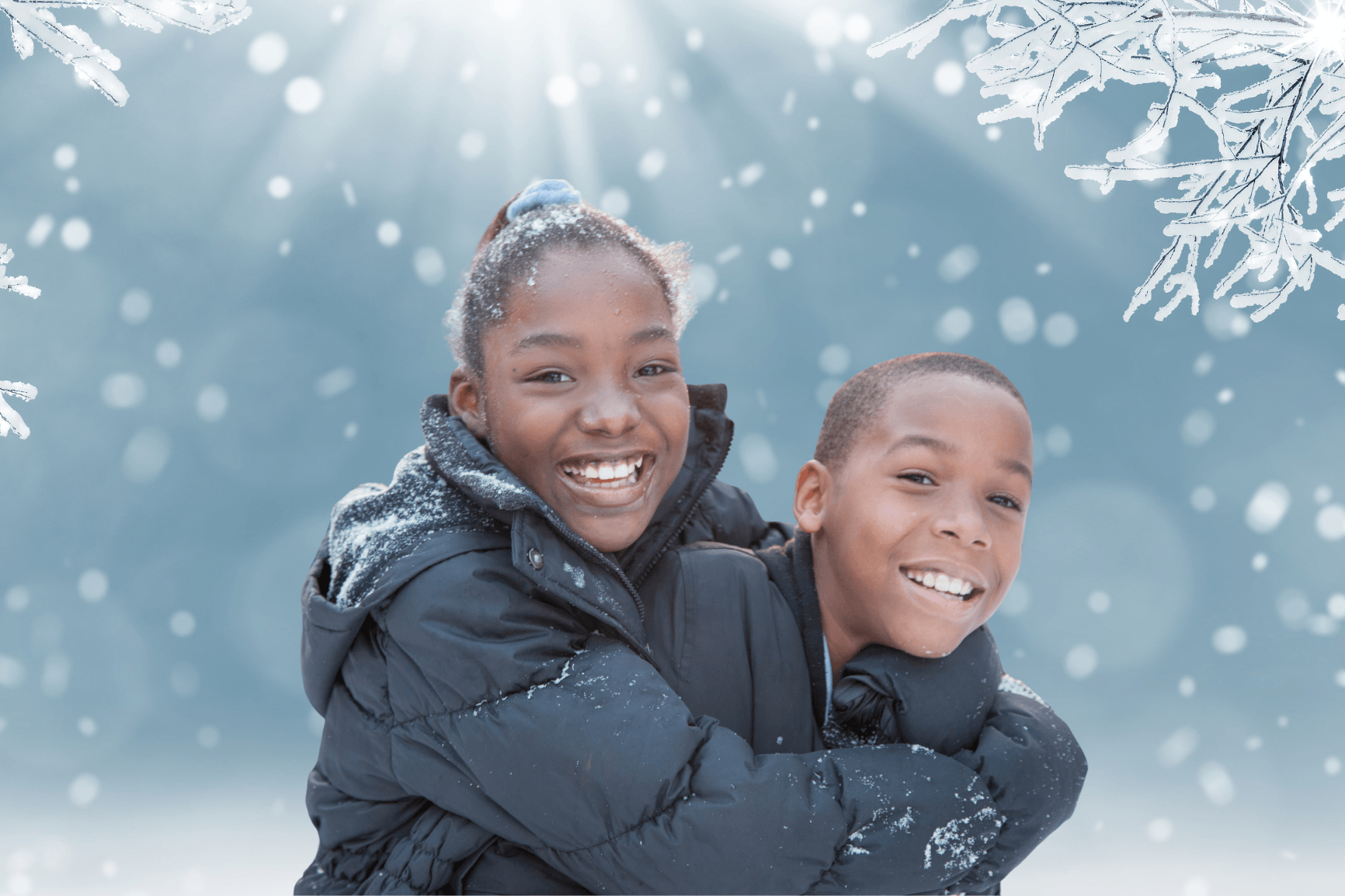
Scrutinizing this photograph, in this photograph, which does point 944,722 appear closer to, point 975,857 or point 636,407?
point 975,857

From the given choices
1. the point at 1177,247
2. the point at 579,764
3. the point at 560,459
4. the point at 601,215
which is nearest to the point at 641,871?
the point at 579,764

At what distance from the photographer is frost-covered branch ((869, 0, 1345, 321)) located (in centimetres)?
202

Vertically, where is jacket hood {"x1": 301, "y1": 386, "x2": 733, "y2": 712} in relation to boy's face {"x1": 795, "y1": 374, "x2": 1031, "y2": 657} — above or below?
below

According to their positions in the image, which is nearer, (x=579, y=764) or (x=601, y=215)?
(x=579, y=764)

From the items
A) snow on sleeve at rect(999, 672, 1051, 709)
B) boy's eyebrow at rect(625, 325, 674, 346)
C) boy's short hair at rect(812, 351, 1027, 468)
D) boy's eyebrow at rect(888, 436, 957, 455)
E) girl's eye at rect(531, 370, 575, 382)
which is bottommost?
snow on sleeve at rect(999, 672, 1051, 709)

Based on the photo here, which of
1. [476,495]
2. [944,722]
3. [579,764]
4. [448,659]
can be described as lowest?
[579,764]

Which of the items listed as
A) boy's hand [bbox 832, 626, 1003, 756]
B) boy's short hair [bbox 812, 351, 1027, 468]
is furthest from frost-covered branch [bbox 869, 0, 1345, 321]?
boy's hand [bbox 832, 626, 1003, 756]

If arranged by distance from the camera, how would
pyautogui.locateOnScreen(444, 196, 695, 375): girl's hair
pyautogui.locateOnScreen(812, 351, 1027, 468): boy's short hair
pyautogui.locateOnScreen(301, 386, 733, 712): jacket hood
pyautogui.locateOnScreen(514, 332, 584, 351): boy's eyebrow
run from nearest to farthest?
pyautogui.locateOnScreen(301, 386, 733, 712): jacket hood, pyautogui.locateOnScreen(514, 332, 584, 351): boy's eyebrow, pyautogui.locateOnScreen(444, 196, 695, 375): girl's hair, pyautogui.locateOnScreen(812, 351, 1027, 468): boy's short hair

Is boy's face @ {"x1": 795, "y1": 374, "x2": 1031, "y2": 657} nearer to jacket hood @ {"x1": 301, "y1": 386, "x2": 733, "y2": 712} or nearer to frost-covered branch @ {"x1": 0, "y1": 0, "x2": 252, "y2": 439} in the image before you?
jacket hood @ {"x1": 301, "y1": 386, "x2": 733, "y2": 712}

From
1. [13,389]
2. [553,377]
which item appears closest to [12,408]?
[13,389]

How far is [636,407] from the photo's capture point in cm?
216

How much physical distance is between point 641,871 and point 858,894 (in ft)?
1.37

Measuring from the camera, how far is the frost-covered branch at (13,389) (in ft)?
6.31

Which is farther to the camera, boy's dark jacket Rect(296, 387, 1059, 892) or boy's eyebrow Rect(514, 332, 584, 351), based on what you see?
boy's eyebrow Rect(514, 332, 584, 351)
